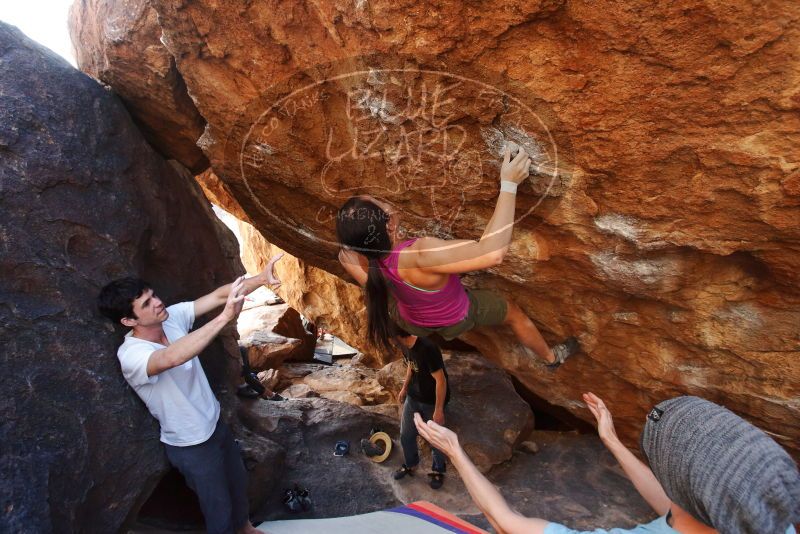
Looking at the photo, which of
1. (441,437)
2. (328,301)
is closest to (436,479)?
(441,437)

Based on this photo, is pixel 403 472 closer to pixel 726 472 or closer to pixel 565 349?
pixel 565 349

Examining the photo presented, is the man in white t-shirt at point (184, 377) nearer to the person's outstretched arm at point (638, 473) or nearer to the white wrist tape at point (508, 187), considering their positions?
the white wrist tape at point (508, 187)

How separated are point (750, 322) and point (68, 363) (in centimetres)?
360

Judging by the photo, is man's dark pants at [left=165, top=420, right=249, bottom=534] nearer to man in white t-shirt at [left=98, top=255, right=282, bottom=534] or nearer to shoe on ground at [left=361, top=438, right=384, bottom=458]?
man in white t-shirt at [left=98, top=255, right=282, bottom=534]

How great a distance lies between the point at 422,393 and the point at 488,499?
90.9 inches

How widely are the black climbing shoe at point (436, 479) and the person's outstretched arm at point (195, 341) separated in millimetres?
2701

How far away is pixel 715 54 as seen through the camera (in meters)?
1.74

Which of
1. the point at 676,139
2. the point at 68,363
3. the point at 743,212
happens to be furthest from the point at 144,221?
the point at 743,212

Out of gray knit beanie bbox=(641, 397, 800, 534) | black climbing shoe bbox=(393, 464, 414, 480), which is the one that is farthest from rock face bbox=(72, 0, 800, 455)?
black climbing shoe bbox=(393, 464, 414, 480)

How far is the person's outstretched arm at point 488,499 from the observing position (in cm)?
154

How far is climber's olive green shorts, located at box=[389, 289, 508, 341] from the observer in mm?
2766

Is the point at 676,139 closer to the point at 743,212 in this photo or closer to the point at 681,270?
the point at 743,212

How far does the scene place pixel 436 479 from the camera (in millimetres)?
4168

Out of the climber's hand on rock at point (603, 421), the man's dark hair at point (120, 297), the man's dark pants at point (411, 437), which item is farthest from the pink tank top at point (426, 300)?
the man's dark pants at point (411, 437)
